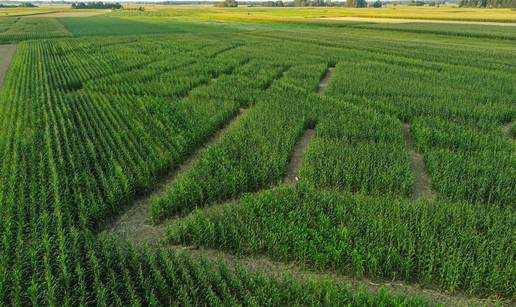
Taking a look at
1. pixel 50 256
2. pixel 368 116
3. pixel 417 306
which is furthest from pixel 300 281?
pixel 368 116

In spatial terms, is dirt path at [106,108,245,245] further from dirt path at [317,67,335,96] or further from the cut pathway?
dirt path at [317,67,335,96]

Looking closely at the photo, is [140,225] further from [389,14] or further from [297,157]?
[389,14]

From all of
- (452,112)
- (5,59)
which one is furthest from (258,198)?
(5,59)

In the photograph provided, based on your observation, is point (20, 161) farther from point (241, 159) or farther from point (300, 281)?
point (300, 281)

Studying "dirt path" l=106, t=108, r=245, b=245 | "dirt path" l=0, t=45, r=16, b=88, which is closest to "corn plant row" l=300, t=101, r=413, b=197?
"dirt path" l=106, t=108, r=245, b=245

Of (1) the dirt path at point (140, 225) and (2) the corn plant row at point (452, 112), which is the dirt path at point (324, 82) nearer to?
(2) the corn plant row at point (452, 112)

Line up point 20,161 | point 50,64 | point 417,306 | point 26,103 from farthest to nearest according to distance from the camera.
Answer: point 50,64, point 26,103, point 20,161, point 417,306
